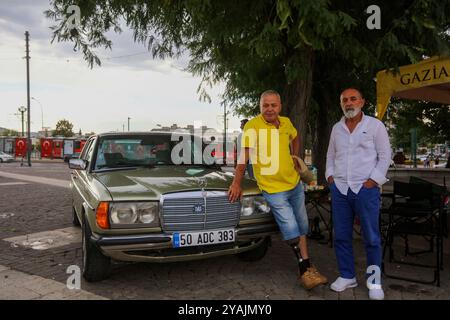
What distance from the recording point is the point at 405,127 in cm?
1811

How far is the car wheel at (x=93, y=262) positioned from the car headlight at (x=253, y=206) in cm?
143

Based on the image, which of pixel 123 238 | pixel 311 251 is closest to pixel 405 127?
pixel 311 251

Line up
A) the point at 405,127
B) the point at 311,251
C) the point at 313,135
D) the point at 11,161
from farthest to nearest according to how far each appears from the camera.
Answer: the point at 11,161 < the point at 405,127 < the point at 313,135 < the point at 311,251

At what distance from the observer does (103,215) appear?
3547 mm

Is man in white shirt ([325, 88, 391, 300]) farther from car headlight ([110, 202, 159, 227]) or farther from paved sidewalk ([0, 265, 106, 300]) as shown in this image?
paved sidewalk ([0, 265, 106, 300])

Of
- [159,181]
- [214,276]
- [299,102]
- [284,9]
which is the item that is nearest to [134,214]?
[159,181]

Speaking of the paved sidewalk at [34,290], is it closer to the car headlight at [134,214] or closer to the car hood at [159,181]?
the car headlight at [134,214]

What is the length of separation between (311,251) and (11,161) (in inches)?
1622

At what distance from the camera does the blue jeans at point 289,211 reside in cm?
381

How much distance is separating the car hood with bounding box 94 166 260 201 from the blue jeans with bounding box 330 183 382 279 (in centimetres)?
84

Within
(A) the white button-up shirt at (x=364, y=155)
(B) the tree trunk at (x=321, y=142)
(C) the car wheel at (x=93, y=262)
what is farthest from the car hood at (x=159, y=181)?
(B) the tree trunk at (x=321, y=142)

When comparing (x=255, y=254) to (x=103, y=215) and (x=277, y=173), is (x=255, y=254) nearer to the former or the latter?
(x=277, y=173)

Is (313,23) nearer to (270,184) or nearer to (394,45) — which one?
(394,45)

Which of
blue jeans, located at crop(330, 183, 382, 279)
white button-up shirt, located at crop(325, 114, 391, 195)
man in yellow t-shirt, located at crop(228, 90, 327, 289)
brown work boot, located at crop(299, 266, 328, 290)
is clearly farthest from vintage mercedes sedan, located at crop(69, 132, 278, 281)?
white button-up shirt, located at crop(325, 114, 391, 195)
